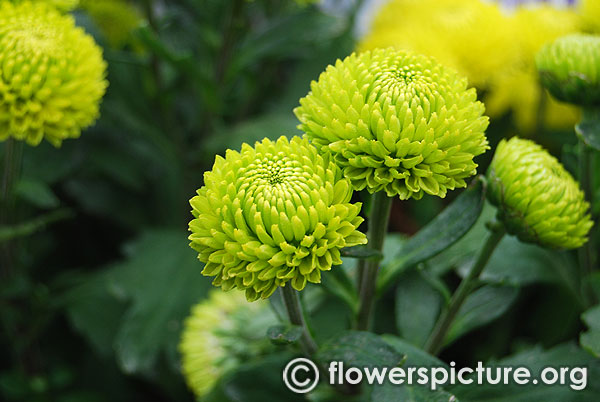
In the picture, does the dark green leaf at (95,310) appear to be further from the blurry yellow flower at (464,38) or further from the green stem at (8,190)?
the blurry yellow flower at (464,38)

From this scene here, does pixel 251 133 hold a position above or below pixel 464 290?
above

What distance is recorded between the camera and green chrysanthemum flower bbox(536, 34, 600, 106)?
24.0 inches

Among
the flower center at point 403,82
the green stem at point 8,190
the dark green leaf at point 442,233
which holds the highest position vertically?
the green stem at point 8,190

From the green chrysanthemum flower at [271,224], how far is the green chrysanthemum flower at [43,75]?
0.29 metres

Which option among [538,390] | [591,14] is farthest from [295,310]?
[591,14]

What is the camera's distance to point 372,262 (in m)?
0.57

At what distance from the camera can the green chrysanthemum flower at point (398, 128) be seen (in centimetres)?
46

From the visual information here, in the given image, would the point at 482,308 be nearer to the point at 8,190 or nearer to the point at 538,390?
the point at 538,390

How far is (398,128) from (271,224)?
4.9 inches

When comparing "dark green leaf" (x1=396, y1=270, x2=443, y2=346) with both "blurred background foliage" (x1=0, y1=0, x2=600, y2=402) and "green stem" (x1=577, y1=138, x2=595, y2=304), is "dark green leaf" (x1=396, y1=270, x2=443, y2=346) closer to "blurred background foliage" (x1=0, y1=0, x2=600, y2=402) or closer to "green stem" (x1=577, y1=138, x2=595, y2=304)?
"blurred background foliage" (x1=0, y1=0, x2=600, y2=402)

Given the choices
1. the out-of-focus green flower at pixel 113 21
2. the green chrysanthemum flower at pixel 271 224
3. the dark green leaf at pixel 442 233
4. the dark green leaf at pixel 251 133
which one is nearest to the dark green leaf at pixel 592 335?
the dark green leaf at pixel 442 233

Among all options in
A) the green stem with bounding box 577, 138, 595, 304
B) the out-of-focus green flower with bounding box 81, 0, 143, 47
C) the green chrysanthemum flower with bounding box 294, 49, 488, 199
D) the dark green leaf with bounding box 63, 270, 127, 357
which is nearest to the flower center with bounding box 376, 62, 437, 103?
the green chrysanthemum flower with bounding box 294, 49, 488, 199

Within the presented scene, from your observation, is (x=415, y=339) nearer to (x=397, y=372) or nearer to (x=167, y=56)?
(x=397, y=372)

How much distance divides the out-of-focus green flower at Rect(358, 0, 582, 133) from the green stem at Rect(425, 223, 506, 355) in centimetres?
39
